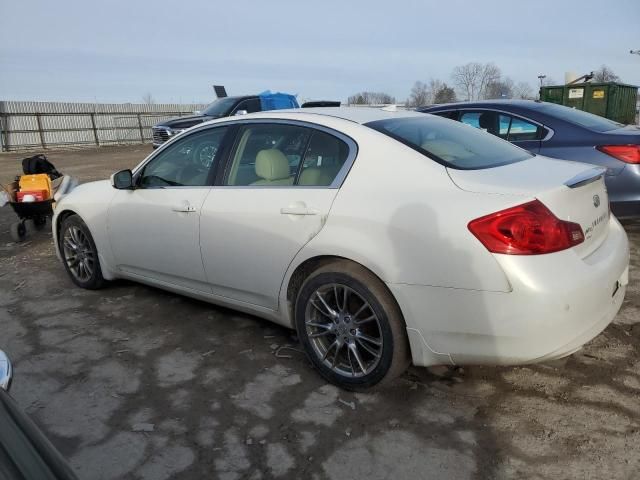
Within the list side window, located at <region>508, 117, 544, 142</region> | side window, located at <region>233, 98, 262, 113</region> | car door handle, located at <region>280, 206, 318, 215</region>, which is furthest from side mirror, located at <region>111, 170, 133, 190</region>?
side window, located at <region>233, 98, 262, 113</region>

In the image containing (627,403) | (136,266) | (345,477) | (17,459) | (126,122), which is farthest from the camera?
(126,122)

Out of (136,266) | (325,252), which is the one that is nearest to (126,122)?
(136,266)

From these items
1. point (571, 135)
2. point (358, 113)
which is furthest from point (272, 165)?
point (571, 135)

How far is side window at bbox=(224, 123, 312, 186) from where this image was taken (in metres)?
3.44

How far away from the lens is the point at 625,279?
10.1 ft

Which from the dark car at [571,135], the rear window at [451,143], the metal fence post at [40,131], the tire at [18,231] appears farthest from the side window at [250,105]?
the metal fence post at [40,131]

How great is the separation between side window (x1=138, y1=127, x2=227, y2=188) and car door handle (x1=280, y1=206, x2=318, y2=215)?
0.85 meters

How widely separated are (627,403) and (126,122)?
28355 mm

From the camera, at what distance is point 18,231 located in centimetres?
702

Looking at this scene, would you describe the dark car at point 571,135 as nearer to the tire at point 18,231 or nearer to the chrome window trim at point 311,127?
the chrome window trim at point 311,127

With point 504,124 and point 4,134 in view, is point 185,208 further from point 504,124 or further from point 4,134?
point 4,134

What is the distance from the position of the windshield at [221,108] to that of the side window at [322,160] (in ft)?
37.1

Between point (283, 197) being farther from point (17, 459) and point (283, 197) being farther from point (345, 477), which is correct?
point (17, 459)

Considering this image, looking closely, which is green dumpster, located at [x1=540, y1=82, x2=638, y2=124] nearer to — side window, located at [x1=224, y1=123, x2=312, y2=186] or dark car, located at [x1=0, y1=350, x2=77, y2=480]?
side window, located at [x1=224, y1=123, x2=312, y2=186]
